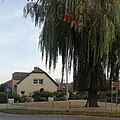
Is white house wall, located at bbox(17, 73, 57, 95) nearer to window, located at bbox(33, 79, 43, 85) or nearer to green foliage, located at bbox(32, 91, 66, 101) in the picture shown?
window, located at bbox(33, 79, 43, 85)

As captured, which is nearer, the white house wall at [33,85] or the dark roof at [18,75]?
the white house wall at [33,85]

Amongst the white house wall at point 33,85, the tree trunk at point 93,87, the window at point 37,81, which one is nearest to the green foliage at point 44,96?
the white house wall at point 33,85

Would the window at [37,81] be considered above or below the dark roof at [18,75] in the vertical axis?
below

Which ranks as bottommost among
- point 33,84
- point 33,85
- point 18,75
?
point 33,85

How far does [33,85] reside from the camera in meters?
83.0

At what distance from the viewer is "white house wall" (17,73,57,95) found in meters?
82.4

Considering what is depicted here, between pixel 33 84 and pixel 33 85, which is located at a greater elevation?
pixel 33 84

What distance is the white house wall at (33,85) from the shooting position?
82.4 m

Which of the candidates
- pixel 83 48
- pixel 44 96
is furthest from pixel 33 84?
pixel 83 48

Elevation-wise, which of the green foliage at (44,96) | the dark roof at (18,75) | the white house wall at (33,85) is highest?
the dark roof at (18,75)

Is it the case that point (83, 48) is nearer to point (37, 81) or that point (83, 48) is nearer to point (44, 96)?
point (44, 96)

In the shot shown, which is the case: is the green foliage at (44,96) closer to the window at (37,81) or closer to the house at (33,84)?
the house at (33,84)

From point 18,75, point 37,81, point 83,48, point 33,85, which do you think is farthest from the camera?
point 18,75

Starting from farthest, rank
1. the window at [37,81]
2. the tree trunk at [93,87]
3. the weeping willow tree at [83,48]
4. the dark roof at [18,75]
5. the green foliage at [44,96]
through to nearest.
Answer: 1. the dark roof at [18,75]
2. the window at [37,81]
3. the green foliage at [44,96]
4. the tree trunk at [93,87]
5. the weeping willow tree at [83,48]
